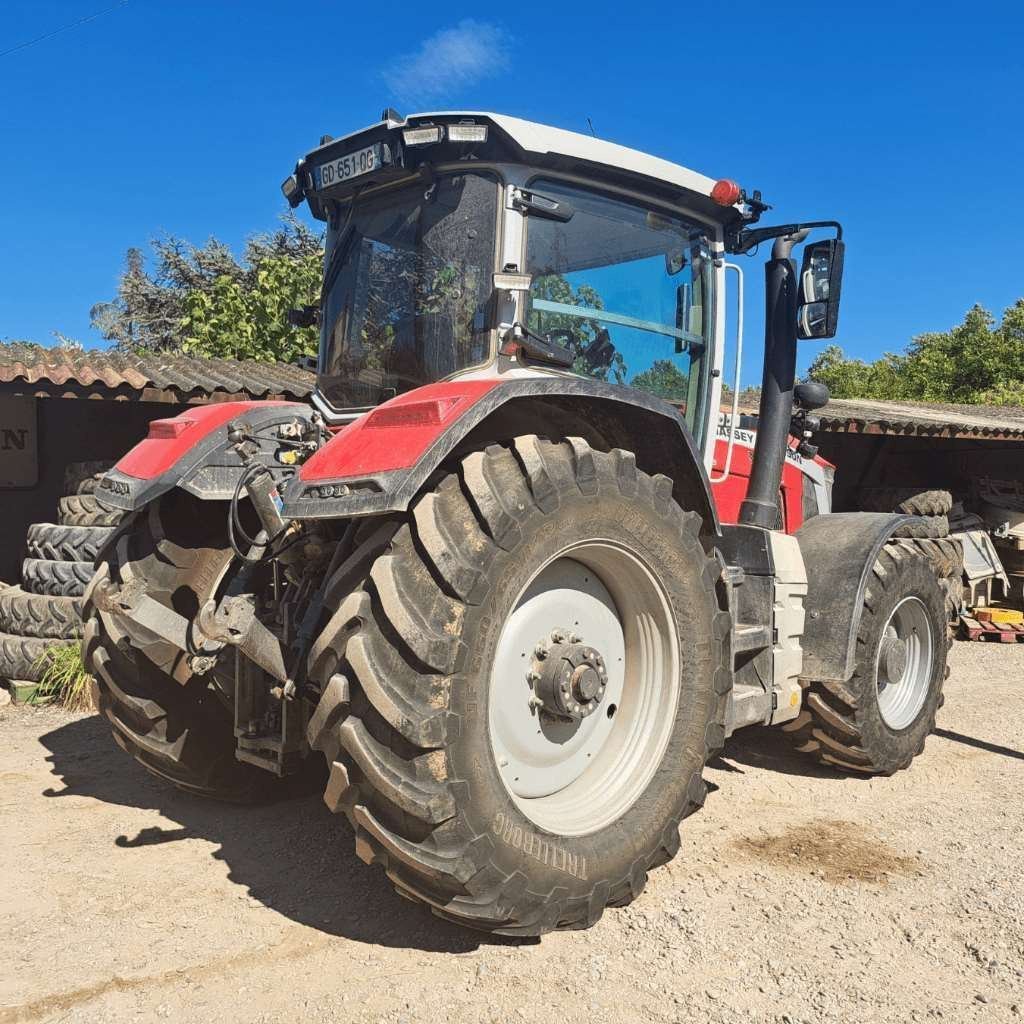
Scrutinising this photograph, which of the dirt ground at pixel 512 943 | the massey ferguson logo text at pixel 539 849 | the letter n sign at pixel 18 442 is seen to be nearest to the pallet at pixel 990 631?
the dirt ground at pixel 512 943

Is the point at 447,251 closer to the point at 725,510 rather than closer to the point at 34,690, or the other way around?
the point at 725,510

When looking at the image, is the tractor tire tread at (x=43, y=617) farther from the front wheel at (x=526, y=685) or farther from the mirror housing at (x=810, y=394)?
the mirror housing at (x=810, y=394)

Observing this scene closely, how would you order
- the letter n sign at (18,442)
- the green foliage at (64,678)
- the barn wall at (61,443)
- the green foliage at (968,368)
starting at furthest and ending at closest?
the green foliage at (968,368), the barn wall at (61,443), the letter n sign at (18,442), the green foliage at (64,678)

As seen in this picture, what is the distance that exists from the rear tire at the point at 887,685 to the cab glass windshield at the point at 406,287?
2.23 meters

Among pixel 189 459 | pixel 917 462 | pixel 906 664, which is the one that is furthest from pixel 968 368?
pixel 189 459

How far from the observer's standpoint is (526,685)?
2836 millimetres

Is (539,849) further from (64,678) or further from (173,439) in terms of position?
(64,678)

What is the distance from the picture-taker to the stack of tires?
6.02 metres

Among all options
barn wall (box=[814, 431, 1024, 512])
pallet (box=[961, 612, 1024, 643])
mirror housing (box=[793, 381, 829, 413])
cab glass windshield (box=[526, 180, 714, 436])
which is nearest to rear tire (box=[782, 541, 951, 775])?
mirror housing (box=[793, 381, 829, 413])

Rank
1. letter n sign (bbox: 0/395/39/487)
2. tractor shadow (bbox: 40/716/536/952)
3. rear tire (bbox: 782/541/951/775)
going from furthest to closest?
1. letter n sign (bbox: 0/395/39/487)
2. rear tire (bbox: 782/541/951/775)
3. tractor shadow (bbox: 40/716/536/952)

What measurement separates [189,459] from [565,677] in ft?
4.87

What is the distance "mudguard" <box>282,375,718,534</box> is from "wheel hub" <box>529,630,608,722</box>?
2.18ft

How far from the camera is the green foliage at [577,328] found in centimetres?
319

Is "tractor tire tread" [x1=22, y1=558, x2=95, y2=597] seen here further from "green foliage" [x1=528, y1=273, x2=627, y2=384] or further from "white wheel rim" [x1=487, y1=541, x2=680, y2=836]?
"white wheel rim" [x1=487, y1=541, x2=680, y2=836]
